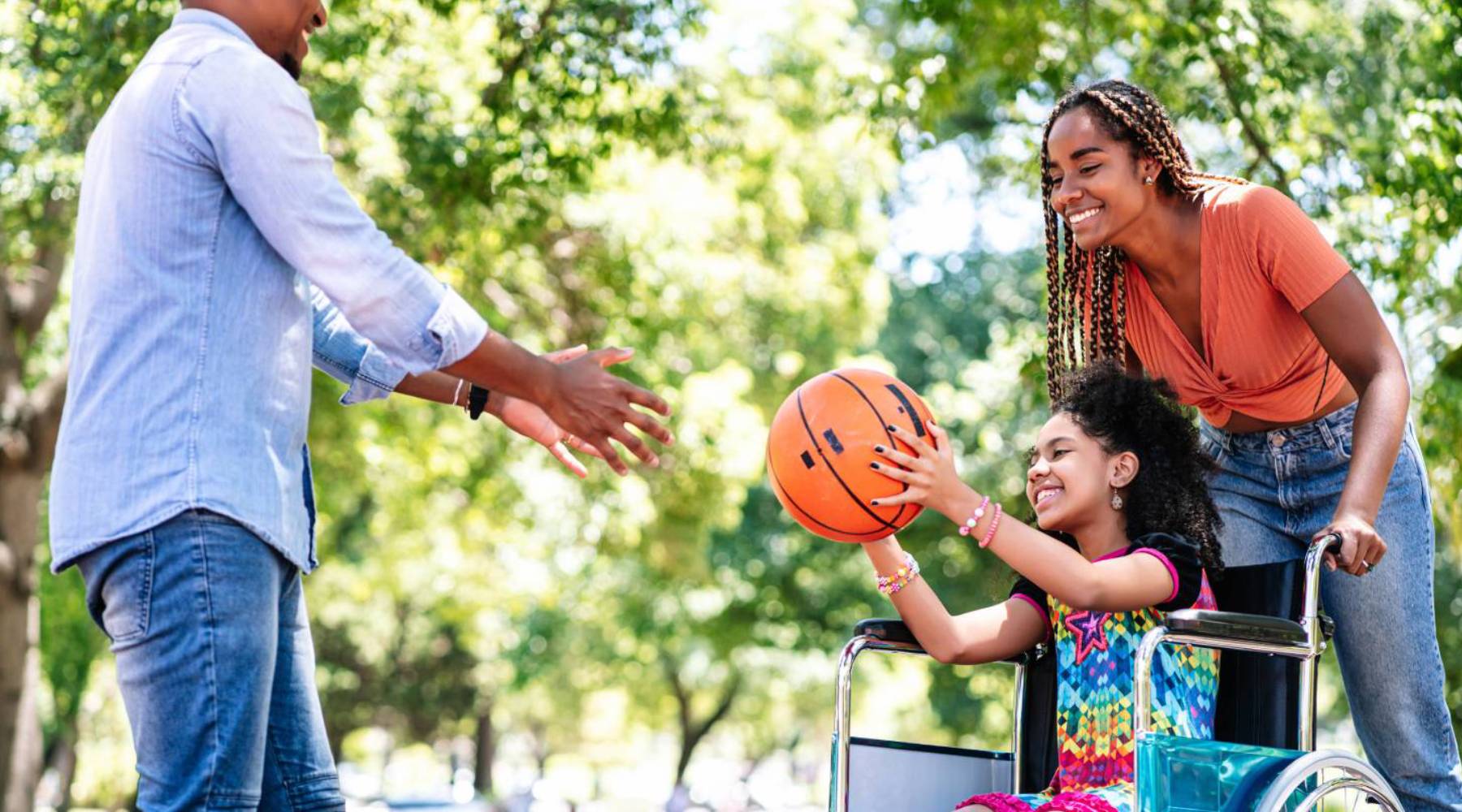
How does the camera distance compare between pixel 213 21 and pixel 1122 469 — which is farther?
pixel 1122 469

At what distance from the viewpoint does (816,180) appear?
17016 mm

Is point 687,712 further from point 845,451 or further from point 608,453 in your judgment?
point 608,453

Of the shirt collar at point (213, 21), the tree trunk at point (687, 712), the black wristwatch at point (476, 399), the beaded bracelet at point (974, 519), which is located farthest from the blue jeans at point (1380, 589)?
the tree trunk at point (687, 712)

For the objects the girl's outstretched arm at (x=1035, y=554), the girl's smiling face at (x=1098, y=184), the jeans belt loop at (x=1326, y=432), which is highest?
the girl's smiling face at (x=1098, y=184)

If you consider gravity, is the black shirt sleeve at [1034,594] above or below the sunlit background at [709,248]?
below

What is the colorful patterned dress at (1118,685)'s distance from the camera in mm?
3285

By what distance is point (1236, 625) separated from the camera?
9.82ft

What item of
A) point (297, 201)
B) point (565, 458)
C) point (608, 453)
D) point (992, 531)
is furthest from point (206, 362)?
point (992, 531)

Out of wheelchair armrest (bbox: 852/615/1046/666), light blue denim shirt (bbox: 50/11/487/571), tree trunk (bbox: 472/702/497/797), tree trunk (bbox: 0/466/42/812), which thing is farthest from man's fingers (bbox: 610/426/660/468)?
tree trunk (bbox: 472/702/497/797)

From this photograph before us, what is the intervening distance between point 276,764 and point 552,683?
91.5 feet

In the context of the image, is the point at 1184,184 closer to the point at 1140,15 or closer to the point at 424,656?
the point at 1140,15

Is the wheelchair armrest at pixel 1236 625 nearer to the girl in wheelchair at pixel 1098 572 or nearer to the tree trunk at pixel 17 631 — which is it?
the girl in wheelchair at pixel 1098 572

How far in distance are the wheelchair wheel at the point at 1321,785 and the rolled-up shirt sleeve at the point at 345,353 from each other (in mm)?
1867

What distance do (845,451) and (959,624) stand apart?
70 cm
